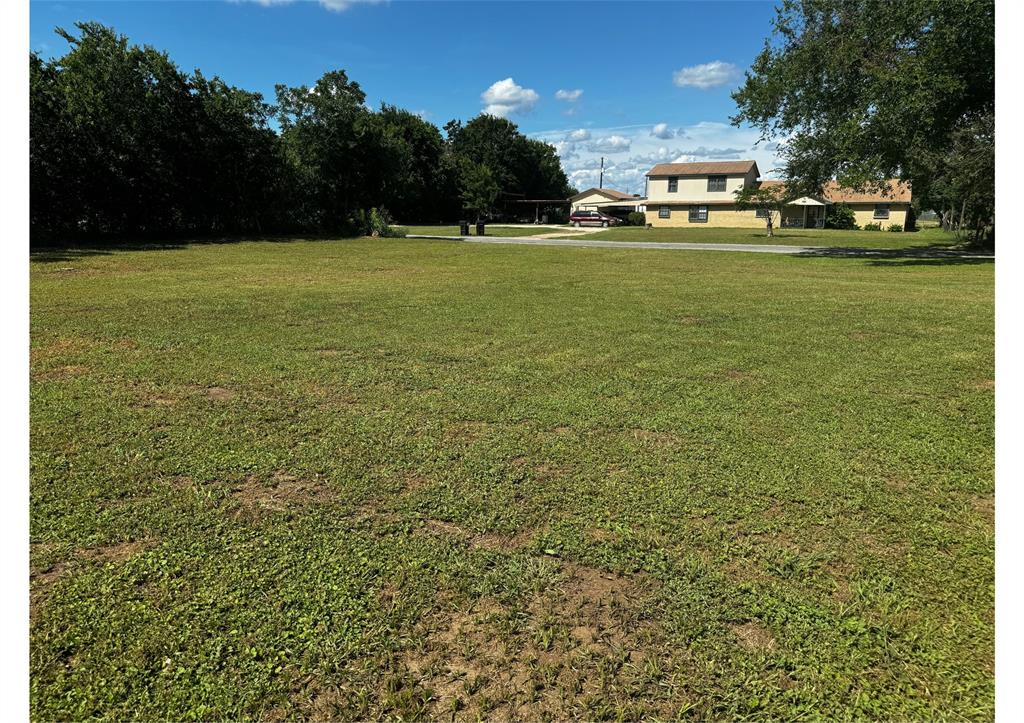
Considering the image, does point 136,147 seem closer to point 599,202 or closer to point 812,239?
point 812,239

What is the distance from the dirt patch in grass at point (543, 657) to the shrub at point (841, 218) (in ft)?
183

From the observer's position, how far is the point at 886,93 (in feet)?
55.6

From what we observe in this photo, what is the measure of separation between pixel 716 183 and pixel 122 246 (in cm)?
4700

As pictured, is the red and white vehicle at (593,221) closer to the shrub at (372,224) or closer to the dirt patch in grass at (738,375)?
the shrub at (372,224)

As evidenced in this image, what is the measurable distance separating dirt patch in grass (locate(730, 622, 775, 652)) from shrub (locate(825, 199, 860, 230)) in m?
55.7

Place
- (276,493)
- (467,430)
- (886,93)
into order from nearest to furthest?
1. (276,493)
2. (467,430)
3. (886,93)

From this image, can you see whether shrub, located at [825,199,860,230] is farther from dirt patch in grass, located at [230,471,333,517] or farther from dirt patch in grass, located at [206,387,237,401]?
dirt patch in grass, located at [230,471,333,517]

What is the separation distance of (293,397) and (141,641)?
9.16 ft

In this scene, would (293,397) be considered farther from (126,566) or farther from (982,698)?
(982,698)

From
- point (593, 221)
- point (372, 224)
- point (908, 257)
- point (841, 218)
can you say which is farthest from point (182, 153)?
point (841, 218)

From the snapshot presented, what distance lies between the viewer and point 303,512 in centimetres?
295

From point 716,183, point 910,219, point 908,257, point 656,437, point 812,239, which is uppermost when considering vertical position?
point 716,183

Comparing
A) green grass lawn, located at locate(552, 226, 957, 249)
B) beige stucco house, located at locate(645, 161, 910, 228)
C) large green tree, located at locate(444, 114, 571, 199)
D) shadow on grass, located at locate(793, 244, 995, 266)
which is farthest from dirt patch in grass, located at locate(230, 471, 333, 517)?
large green tree, located at locate(444, 114, 571, 199)

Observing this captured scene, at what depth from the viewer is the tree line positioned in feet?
70.8
